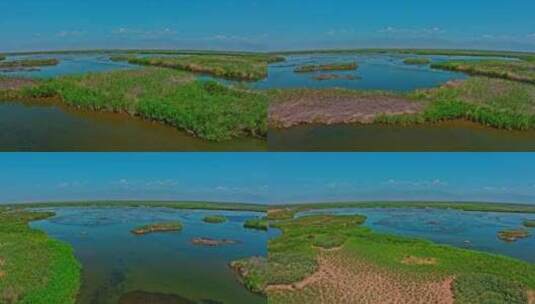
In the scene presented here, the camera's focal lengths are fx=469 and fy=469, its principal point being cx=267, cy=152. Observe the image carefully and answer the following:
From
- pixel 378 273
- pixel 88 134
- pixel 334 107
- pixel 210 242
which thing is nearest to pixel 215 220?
pixel 210 242

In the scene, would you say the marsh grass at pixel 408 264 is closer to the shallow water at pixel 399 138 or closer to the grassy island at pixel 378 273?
the grassy island at pixel 378 273

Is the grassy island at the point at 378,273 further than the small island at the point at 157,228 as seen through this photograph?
No

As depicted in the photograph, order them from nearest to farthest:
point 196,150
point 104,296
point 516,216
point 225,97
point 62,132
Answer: point 196,150
point 62,132
point 225,97
point 104,296
point 516,216

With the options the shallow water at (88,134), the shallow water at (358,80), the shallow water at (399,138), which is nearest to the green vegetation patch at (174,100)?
the shallow water at (88,134)

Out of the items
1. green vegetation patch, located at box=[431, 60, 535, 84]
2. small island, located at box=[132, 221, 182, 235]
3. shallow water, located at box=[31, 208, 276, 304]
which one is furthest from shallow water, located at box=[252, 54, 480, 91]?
small island, located at box=[132, 221, 182, 235]

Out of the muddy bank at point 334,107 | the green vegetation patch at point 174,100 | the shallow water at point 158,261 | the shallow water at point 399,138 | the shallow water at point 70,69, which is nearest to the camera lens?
the shallow water at point 399,138

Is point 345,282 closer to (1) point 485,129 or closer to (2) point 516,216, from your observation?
(1) point 485,129

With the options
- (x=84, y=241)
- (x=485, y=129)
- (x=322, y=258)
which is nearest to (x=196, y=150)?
(x=485, y=129)
